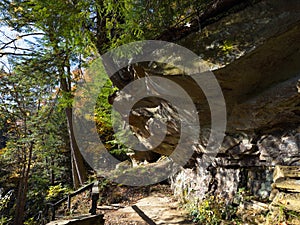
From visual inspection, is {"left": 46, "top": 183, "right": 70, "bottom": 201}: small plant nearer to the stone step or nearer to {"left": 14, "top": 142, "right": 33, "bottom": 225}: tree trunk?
{"left": 14, "top": 142, "right": 33, "bottom": 225}: tree trunk

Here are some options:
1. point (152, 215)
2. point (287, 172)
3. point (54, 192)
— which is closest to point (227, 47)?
point (287, 172)

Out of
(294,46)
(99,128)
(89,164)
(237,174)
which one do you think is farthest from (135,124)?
(89,164)

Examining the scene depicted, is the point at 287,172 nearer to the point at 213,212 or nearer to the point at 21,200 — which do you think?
the point at 213,212

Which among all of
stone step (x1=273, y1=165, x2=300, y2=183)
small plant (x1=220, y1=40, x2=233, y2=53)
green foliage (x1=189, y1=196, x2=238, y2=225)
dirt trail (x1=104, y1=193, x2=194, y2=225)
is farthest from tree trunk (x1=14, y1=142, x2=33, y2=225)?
stone step (x1=273, y1=165, x2=300, y2=183)

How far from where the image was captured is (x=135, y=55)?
13.8ft

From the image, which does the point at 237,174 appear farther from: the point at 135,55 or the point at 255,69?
the point at 135,55

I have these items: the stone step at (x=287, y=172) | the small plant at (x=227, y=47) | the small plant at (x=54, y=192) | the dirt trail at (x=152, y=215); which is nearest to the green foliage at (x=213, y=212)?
the dirt trail at (x=152, y=215)

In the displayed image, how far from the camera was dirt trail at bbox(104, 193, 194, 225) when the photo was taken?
4902mm

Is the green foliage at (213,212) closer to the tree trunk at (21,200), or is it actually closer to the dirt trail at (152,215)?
the dirt trail at (152,215)

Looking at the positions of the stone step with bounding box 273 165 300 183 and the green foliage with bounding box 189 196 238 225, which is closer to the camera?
the stone step with bounding box 273 165 300 183

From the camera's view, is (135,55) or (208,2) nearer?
(208,2)

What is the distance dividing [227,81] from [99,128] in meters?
9.50

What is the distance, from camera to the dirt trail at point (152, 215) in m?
4.90

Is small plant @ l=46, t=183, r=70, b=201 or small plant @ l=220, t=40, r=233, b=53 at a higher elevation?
small plant @ l=220, t=40, r=233, b=53
